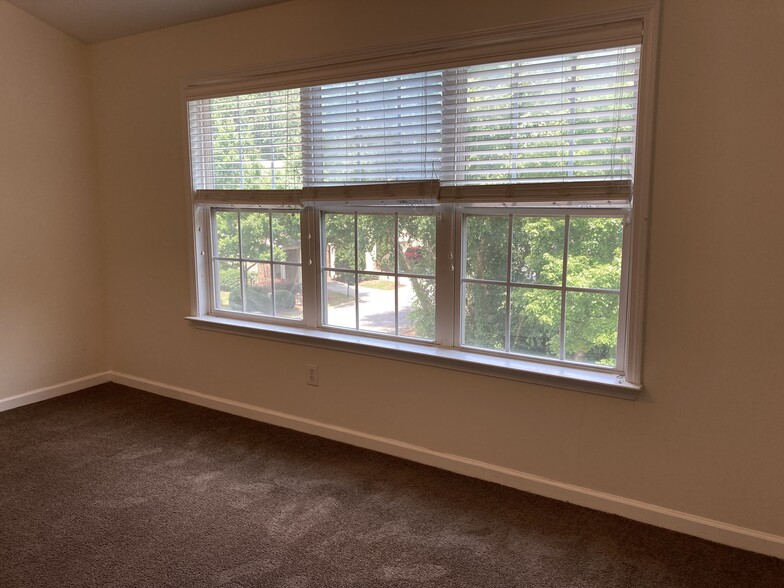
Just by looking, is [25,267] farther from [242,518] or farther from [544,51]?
[544,51]

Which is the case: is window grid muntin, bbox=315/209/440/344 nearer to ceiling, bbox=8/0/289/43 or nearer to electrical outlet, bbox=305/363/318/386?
electrical outlet, bbox=305/363/318/386

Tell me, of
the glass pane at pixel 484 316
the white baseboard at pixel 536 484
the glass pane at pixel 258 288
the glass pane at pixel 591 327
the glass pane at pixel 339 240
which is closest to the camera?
the white baseboard at pixel 536 484

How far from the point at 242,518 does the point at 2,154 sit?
2763 mm

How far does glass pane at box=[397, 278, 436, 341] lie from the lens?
9.80 feet

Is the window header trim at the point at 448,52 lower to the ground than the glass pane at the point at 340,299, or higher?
higher

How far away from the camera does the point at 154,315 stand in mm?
4051

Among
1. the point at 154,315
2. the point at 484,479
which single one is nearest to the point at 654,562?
the point at 484,479

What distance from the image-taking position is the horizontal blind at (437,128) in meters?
2.38

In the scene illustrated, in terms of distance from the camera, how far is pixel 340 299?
333 centimetres

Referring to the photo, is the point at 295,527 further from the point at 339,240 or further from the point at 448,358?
the point at 339,240

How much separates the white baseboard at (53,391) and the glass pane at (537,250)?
3.19 metres

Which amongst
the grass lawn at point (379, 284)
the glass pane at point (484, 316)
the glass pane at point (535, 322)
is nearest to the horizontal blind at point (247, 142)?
the grass lawn at point (379, 284)

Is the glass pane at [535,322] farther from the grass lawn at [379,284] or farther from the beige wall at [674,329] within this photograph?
the grass lawn at [379,284]

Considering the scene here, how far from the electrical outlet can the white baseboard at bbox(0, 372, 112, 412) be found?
1.88 metres
